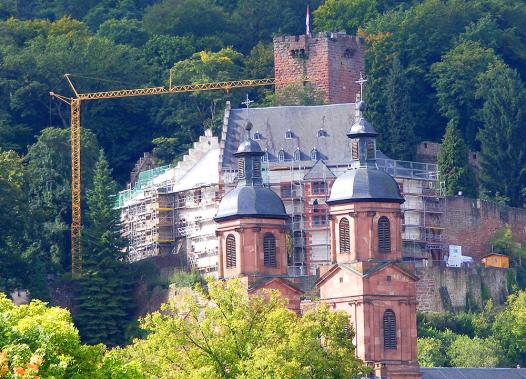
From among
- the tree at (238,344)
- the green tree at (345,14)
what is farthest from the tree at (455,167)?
the tree at (238,344)

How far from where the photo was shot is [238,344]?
302 feet

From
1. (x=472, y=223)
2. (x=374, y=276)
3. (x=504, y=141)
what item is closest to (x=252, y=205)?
(x=374, y=276)

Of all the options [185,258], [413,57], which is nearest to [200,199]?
[185,258]

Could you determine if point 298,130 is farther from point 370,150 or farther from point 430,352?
point 370,150

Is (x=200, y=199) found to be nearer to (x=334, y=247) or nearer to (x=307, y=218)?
(x=307, y=218)

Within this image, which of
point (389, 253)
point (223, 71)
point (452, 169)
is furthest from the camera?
point (223, 71)

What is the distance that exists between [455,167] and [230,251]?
31.9 m

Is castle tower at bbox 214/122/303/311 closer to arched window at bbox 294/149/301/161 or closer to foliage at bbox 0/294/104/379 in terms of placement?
arched window at bbox 294/149/301/161

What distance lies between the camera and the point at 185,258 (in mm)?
126625

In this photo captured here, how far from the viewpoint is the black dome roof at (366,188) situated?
4023 inches

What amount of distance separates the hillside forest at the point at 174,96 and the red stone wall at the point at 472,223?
2.93 m

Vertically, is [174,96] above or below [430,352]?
above

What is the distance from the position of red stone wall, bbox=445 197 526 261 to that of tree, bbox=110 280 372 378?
32955 mm

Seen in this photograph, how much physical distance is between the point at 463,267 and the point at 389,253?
2297 centimetres
